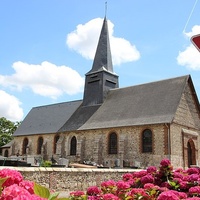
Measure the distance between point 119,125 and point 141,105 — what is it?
285 centimetres

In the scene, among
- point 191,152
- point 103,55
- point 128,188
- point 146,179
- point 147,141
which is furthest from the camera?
point 103,55

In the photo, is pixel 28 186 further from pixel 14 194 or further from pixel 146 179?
pixel 146 179

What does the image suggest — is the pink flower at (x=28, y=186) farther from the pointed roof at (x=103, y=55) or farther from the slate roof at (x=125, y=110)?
the pointed roof at (x=103, y=55)

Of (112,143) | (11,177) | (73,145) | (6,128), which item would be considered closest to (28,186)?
(11,177)

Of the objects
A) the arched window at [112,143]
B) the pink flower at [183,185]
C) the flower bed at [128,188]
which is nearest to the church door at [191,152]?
the arched window at [112,143]

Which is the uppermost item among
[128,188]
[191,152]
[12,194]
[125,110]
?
[125,110]

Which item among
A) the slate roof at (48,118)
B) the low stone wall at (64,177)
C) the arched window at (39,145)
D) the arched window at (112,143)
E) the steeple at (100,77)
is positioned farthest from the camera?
the arched window at (39,145)

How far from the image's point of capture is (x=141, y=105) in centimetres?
2438

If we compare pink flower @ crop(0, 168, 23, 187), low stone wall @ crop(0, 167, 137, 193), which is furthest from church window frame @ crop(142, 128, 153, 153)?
pink flower @ crop(0, 168, 23, 187)

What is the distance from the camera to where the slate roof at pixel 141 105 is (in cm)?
2223

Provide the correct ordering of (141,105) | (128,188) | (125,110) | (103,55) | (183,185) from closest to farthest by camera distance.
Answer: (128,188), (183,185), (141,105), (125,110), (103,55)

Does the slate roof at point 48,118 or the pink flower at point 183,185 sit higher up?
the slate roof at point 48,118

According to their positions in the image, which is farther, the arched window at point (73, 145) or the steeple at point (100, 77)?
the steeple at point (100, 77)

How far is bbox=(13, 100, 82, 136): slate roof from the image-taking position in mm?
29942
